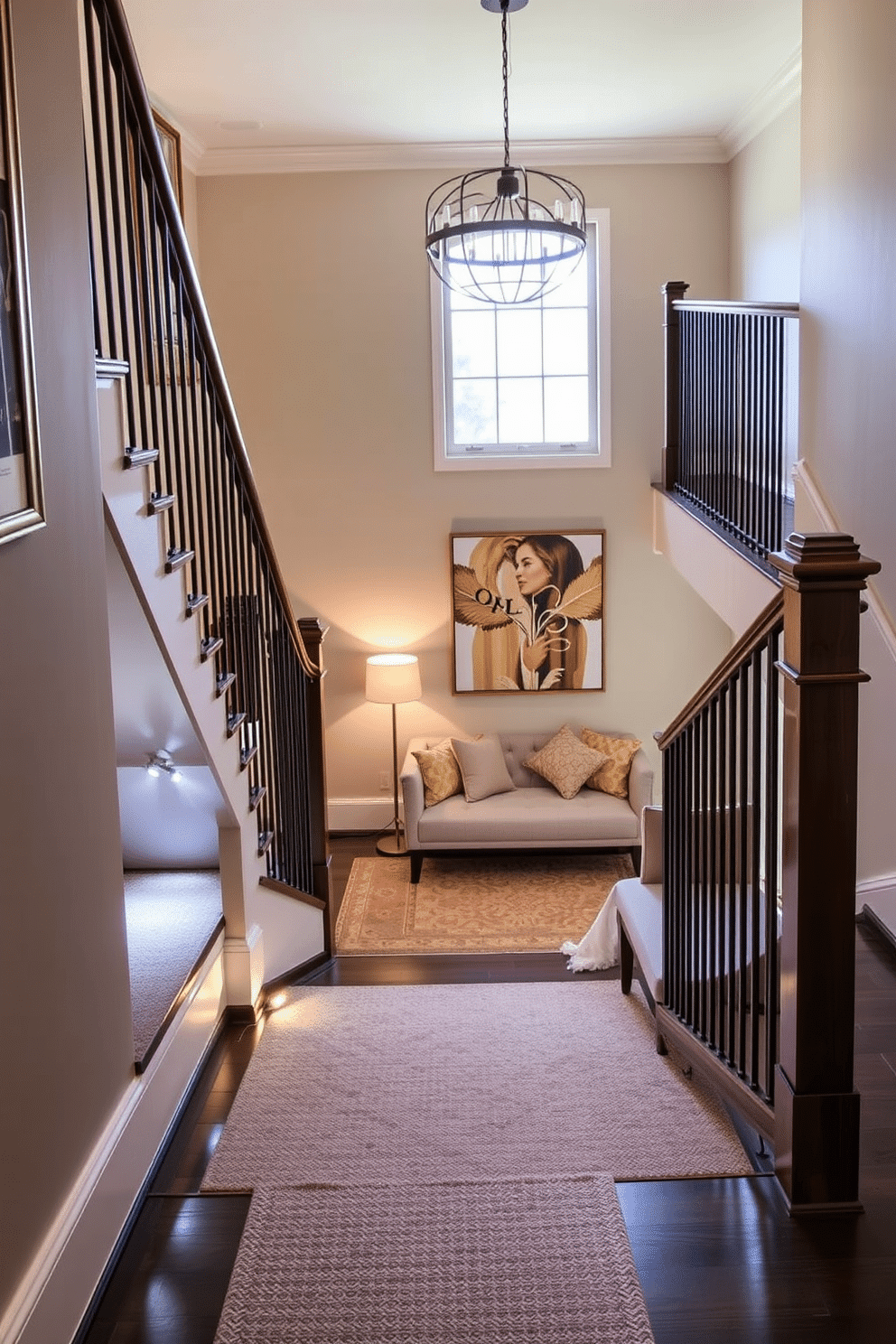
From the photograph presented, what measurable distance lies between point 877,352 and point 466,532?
3762mm

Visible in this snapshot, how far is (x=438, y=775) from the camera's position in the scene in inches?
294

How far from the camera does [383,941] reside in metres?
6.25

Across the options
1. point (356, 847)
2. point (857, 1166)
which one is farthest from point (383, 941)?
point (857, 1166)

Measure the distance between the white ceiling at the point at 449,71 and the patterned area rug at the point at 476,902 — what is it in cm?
394

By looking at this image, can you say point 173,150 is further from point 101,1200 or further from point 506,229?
point 101,1200

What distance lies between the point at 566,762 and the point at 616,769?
0.29 m

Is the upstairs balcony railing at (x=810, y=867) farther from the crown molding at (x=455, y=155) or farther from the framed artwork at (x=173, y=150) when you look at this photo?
the crown molding at (x=455, y=155)

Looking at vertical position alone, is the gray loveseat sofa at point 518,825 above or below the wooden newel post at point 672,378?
below

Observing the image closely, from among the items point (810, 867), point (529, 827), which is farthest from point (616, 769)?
point (810, 867)

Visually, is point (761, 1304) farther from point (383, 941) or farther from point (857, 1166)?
point (383, 941)

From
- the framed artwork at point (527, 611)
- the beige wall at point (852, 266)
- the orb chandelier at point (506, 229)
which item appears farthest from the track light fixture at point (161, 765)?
the framed artwork at point (527, 611)

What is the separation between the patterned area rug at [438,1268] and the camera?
7.98 feet

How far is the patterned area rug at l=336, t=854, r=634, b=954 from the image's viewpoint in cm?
623

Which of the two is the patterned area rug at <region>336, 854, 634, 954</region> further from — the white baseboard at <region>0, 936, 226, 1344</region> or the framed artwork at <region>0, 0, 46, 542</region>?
the framed artwork at <region>0, 0, 46, 542</region>
